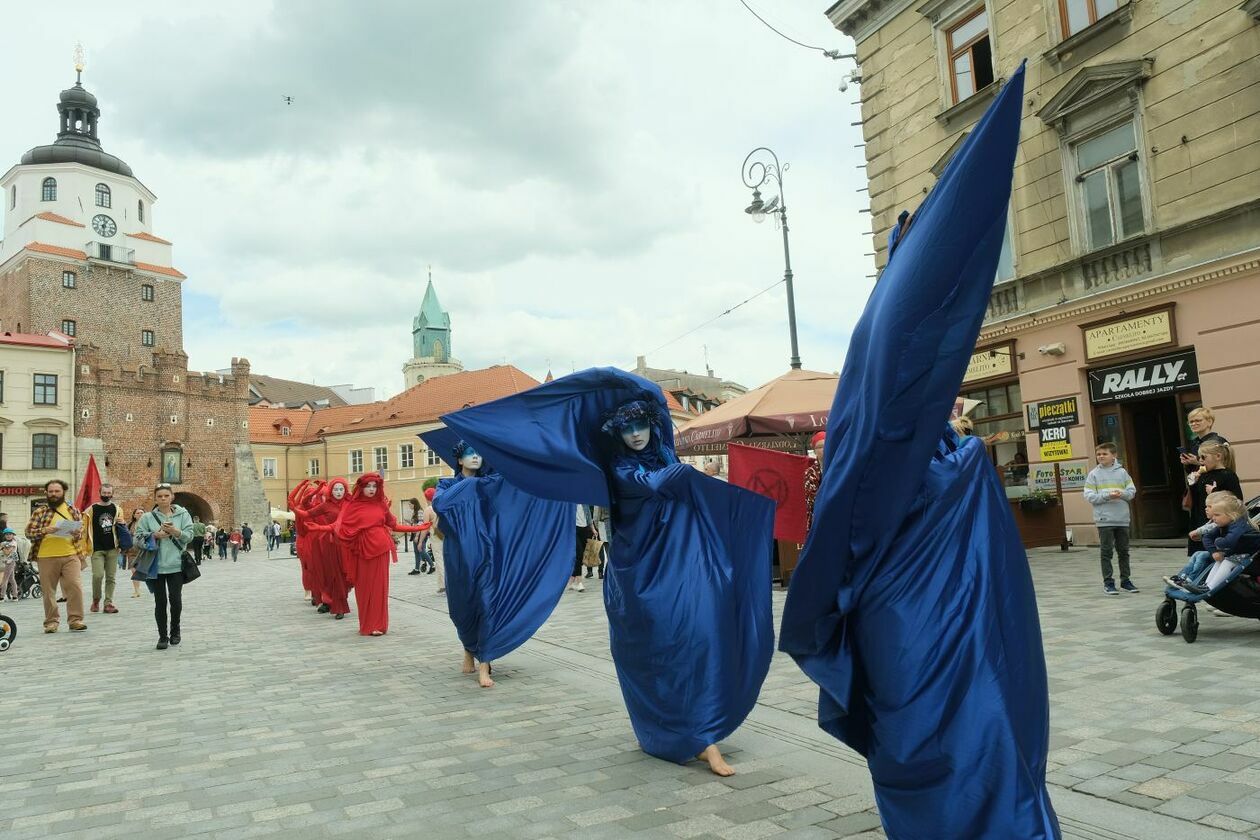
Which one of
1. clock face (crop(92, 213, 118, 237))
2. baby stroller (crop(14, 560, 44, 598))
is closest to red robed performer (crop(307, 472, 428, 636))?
baby stroller (crop(14, 560, 44, 598))

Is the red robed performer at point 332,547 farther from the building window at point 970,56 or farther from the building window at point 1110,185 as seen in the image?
the building window at point 970,56

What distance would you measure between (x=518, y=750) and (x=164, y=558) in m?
6.36

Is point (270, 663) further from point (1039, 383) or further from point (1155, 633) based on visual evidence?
point (1039, 383)

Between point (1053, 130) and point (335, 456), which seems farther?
point (335, 456)

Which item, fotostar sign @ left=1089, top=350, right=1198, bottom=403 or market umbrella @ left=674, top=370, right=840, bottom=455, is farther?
fotostar sign @ left=1089, top=350, right=1198, bottom=403

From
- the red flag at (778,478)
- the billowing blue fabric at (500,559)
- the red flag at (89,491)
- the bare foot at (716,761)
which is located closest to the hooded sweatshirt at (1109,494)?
the red flag at (778,478)

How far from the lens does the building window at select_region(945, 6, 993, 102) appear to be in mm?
17297

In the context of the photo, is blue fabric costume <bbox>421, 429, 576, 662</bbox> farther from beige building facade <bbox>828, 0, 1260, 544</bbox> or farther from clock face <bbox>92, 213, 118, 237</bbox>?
clock face <bbox>92, 213, 118, 237</bbox>

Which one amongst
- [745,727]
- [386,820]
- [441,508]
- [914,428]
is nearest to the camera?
[914,428]

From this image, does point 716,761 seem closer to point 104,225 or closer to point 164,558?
point 164,558

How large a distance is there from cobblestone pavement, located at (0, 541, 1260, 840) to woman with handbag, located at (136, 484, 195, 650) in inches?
45.4

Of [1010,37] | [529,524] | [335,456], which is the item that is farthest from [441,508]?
[335,456]

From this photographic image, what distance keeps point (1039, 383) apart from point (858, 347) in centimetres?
1514

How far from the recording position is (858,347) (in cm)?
285
